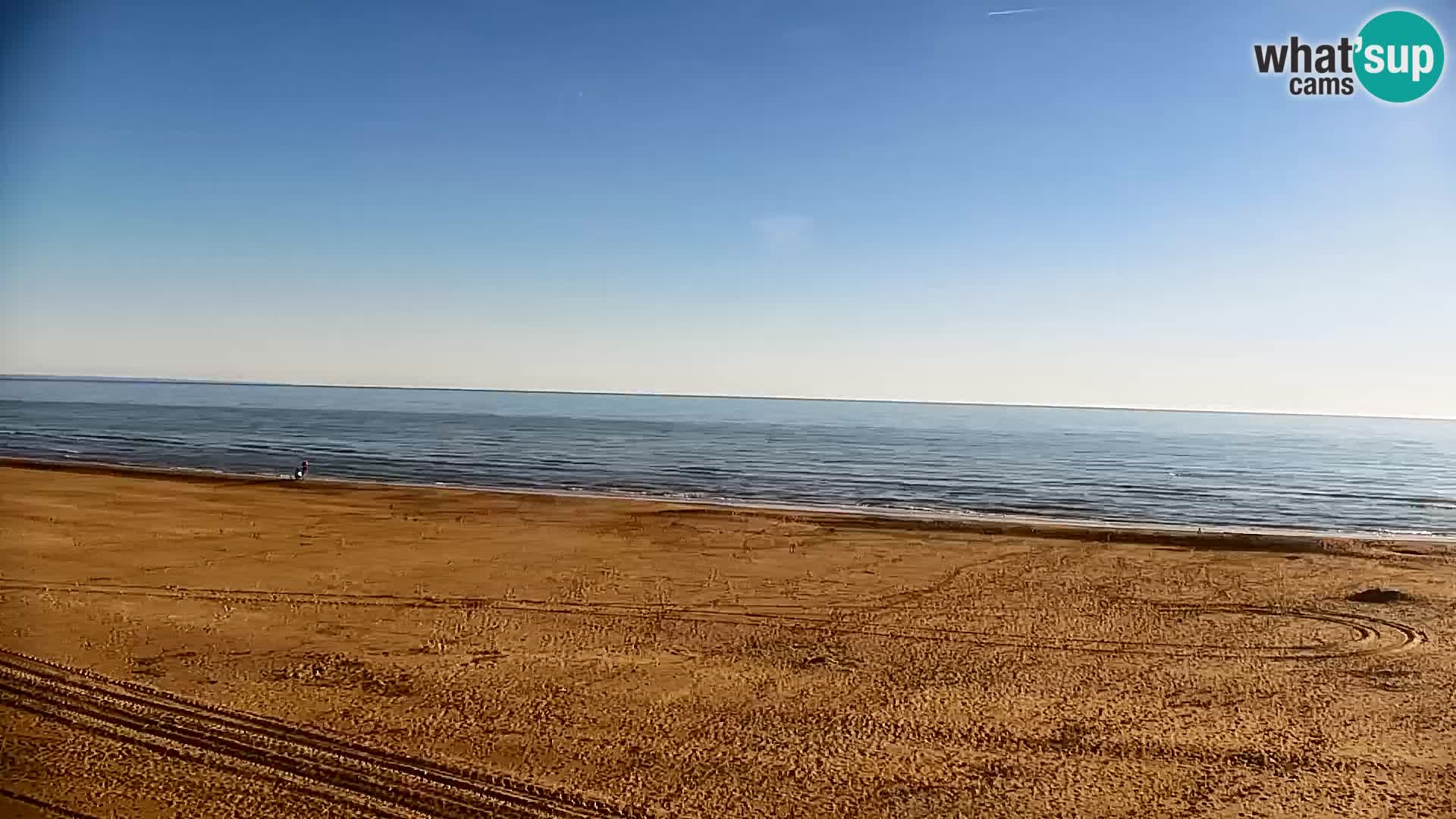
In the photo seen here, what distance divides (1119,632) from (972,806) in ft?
19.3

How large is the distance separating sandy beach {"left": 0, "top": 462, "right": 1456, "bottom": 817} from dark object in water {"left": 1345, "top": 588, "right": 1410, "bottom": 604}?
2.7 inches

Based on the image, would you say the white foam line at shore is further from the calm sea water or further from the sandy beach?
the sandy beach

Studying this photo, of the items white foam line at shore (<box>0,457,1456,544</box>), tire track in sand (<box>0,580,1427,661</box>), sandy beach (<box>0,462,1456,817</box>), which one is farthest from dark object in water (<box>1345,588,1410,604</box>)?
white foam line at shore (<box>0,457,1456,544</box>)

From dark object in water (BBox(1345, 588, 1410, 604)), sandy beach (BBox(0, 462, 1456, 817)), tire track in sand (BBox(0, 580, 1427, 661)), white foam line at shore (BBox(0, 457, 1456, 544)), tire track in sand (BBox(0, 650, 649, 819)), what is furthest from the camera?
white foam line at shore (BBox(0, 457, 1456, 544))

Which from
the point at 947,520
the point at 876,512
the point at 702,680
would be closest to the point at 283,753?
the point at 702,680

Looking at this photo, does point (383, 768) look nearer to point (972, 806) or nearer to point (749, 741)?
point (749, 741)

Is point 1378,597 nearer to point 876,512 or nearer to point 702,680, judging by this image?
point 702,680

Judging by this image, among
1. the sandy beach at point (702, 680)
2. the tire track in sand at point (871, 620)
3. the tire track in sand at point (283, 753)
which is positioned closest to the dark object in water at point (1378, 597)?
the sandy beach at point (702, 680)

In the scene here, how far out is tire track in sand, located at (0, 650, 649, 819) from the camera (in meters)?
5.82

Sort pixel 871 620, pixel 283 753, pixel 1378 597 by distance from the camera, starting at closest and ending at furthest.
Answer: pixel 283 753 < pixel 871 620 < pixel 1378 597

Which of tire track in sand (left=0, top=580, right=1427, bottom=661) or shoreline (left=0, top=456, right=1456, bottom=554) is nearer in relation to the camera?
tire track in sand (left=0, top=580, right=1427, bottom=661)

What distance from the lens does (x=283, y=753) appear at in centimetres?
649

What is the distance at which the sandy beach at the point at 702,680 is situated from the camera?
20.3 feet

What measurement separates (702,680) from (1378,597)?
Answer: 1118 centimetres
